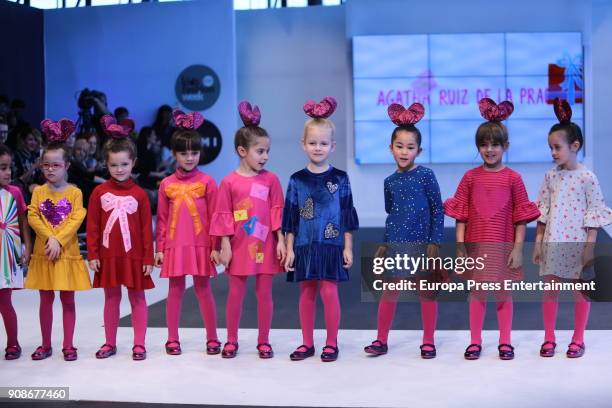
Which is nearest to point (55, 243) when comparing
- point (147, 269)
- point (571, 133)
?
point (147, 269)

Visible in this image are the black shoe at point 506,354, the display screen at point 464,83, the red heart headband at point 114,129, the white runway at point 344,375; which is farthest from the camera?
the display screen at point 464,83

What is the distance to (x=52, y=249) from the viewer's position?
13.6 feet

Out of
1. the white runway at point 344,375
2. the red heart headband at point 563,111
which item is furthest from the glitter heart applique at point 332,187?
the red heart headband at point 563,111

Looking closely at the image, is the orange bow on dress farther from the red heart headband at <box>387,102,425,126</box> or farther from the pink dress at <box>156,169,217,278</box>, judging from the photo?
the red heart headband at <box>387,102,425,126</box>

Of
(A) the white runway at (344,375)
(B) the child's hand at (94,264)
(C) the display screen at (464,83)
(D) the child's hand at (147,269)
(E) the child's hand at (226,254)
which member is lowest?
(A) the white runway at (344,375)

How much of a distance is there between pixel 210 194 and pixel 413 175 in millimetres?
1066

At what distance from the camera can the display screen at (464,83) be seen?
11.3 metres

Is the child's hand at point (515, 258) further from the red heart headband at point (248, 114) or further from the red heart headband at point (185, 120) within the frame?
the red heart headband at point (185, 120)

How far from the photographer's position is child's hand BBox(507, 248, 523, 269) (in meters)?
4.07

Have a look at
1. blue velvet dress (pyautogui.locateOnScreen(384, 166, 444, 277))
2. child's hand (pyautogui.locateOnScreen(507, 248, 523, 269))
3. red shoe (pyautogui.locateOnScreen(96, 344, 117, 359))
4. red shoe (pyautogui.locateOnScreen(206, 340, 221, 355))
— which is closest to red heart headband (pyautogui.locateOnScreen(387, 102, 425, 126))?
blue velvet dress (pyautogui.locateOnScreen(384, 166, 444, 277))

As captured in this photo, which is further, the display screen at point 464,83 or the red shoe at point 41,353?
the display screen at point 464,83

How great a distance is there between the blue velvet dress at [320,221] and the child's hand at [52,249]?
118 centimetres

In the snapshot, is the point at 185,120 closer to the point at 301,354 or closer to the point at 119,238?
the point at 119,238

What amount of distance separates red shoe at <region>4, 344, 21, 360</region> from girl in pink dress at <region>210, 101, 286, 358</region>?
1.08 meters
